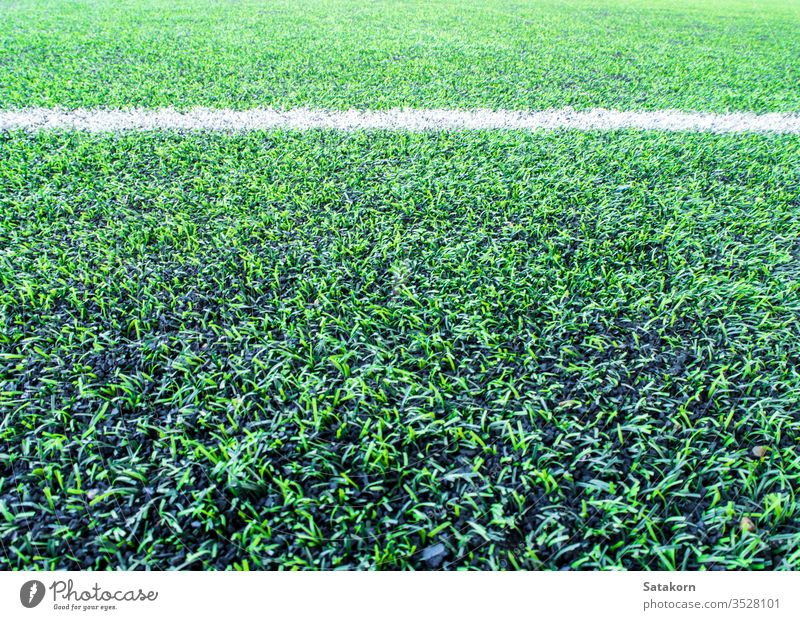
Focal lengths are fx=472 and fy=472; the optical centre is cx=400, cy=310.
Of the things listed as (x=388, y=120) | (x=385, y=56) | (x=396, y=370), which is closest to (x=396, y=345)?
(x=396, y=370)

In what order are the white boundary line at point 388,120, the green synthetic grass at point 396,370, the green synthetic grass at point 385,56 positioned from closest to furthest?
the green synthetic grass at point 396,370
the white boundary line at point 388,120
the green synthetic grass at point 385,56

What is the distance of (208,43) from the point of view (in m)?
5.01

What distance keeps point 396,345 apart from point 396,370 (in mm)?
121

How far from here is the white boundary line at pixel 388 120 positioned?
314 centimetres

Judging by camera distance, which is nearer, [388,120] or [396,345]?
[396,345]

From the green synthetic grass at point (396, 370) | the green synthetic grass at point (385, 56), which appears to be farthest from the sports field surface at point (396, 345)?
the green synthetic grass at point (385, 56)

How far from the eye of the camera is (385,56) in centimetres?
477

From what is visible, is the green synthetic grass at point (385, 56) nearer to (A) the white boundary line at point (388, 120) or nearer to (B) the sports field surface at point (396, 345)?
(A) the white boundary line at point (388, 120)

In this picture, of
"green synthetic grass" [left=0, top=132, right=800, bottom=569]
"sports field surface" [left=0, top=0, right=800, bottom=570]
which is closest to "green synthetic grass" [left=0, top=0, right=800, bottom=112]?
"sports field surface" [left=0, top=0, right=800, bottom=570]

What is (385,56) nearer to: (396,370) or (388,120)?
(388,120)

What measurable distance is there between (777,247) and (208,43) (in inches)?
211

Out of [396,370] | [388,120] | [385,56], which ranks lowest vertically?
[396,370]
